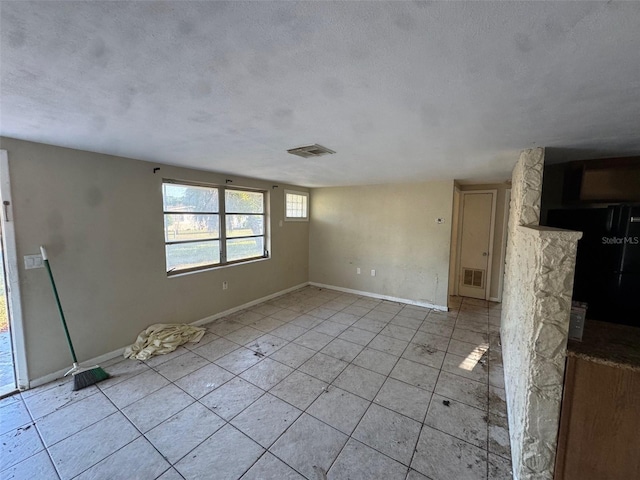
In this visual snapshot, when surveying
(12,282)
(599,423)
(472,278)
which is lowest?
(472,278)

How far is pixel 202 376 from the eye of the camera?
261 cm

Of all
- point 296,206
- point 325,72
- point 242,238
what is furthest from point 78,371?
point 296,206

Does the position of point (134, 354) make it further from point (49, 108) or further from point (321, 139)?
point (321, 139)

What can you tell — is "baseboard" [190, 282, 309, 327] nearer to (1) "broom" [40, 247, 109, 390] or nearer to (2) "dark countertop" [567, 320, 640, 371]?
(1) "broom" [40, 247, 109, 390]

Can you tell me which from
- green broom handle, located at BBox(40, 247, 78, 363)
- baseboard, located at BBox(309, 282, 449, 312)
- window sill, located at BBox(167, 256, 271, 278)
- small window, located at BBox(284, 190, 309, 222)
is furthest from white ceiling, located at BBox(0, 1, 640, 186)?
small window, located at BBox(284, 190, 309, 222)

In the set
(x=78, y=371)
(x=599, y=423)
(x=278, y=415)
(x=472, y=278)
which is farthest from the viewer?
(x=472, y=278)

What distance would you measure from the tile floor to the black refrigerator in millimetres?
1135

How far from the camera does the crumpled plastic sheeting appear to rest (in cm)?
296

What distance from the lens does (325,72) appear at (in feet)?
3.67

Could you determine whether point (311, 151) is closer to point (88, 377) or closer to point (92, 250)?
point (92, 250)

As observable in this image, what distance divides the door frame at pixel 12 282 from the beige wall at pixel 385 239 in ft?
14.7

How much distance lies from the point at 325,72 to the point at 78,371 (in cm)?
345

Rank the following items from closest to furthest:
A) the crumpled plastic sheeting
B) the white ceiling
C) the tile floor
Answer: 1. the white ceiling
2. the tile floor
3. the crumpled plastic sheeting

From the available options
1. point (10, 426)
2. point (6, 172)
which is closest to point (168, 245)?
point (6, 172)
